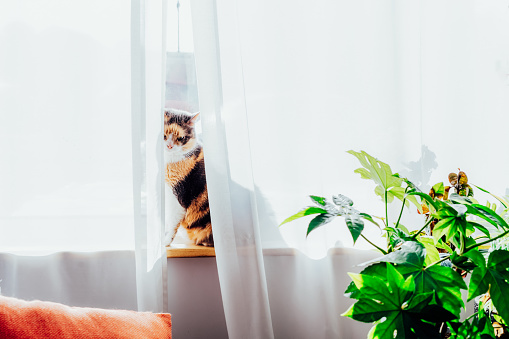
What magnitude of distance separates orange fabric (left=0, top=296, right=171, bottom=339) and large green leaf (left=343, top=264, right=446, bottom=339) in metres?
0.38

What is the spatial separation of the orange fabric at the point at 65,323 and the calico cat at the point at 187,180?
42cm

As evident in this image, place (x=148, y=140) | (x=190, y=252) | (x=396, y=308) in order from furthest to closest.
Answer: (x=190, y=252) < (x=148, y=140) < (x=396, y=308)

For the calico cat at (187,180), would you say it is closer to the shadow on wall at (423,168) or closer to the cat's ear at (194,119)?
the cat's ear at (194,119)

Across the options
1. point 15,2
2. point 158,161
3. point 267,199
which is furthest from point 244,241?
point 15,2

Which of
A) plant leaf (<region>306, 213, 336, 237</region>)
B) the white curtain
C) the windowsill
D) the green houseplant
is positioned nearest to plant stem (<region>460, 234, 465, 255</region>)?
the green houseplant

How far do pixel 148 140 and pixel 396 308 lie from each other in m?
0.71

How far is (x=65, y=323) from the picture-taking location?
0.65 metres

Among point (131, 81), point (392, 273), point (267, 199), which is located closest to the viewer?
point (392, 273)

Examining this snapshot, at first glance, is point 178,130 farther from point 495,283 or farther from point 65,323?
point 495,283

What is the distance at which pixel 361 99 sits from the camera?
1.06m

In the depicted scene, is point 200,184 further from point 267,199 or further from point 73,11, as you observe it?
point 73,11

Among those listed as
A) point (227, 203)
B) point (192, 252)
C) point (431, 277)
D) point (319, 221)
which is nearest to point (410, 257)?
point (431, 277)

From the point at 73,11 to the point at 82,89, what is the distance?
0.70 feet

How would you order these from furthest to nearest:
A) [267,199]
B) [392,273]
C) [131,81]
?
[267,199]
[131,81]
[392,273]
